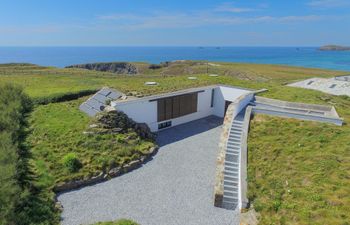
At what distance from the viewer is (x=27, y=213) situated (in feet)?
33.1

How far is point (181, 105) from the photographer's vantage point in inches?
861

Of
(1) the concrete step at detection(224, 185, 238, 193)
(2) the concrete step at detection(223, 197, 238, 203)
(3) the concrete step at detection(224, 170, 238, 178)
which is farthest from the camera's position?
(3) the concrete step at detection(224, 170, 238, 178)

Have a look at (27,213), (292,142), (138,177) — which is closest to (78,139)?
(138,177)

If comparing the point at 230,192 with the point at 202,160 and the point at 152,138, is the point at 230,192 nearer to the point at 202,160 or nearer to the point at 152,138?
the point at 202,160

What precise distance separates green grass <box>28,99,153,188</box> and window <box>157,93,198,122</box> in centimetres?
362

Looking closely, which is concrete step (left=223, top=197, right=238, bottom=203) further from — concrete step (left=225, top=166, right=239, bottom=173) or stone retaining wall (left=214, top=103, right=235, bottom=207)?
concrete step (left=225, top=166, right=239, bottom=173)

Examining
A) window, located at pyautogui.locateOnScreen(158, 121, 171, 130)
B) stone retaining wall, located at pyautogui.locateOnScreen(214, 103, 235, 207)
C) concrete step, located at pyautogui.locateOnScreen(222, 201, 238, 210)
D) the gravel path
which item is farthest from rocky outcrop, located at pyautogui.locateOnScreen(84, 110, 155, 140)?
concrete step, located at pyautogui.locateOnScreen(222, 201, 238, 210)

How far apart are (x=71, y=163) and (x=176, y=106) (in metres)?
10.4

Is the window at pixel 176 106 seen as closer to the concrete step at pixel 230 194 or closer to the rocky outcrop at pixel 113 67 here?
the concrete step at pixel 230 194

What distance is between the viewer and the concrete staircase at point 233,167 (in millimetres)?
12195

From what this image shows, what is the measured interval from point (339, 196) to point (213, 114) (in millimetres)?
15721

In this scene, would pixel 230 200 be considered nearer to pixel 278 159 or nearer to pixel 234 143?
pixel 278 159

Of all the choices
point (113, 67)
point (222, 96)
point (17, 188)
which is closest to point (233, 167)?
point (17, 188)

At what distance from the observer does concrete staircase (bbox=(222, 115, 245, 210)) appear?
12.2m
